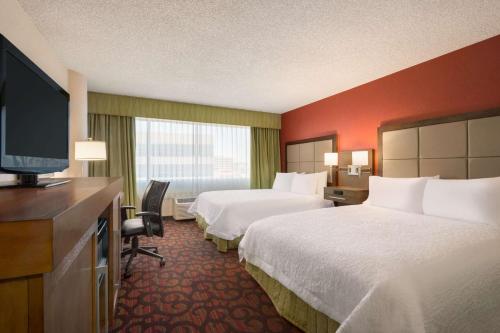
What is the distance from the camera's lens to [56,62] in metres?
2.95

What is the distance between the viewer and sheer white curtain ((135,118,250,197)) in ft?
16.3

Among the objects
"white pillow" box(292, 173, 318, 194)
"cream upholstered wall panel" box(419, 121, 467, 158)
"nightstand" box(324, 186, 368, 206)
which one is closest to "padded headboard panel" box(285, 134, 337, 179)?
"white pillow" box(292, 173, 318, 194)

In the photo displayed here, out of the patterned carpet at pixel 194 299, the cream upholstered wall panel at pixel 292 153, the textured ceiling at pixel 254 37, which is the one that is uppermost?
the textured ceiling at pixel 254 37

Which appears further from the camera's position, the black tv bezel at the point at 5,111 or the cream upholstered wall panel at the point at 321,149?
the cream upholstered wall panel at the point at 321,149

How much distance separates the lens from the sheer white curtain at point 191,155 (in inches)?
196

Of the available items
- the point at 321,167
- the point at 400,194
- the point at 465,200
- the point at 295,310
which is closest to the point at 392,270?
the point at 295,310

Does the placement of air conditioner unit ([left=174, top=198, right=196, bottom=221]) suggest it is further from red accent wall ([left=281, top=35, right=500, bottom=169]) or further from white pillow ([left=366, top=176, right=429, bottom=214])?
white pillow ([left=366, top=176, right=429, bottom=214])

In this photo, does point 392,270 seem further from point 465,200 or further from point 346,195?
point 346,195

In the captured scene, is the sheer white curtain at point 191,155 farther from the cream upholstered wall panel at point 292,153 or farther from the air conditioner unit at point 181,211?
the cream upholstered wall panel at point 292,153

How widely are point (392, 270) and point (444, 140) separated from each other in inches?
96.1

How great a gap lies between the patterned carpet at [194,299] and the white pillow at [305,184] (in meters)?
1.74

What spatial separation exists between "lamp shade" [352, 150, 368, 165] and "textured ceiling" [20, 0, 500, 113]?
1.12 meters

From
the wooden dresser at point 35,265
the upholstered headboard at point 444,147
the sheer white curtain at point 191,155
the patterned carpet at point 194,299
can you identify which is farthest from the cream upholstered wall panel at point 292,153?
the wooden dresser at point 35,265

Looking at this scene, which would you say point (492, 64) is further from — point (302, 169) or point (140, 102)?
point (140, 102)
